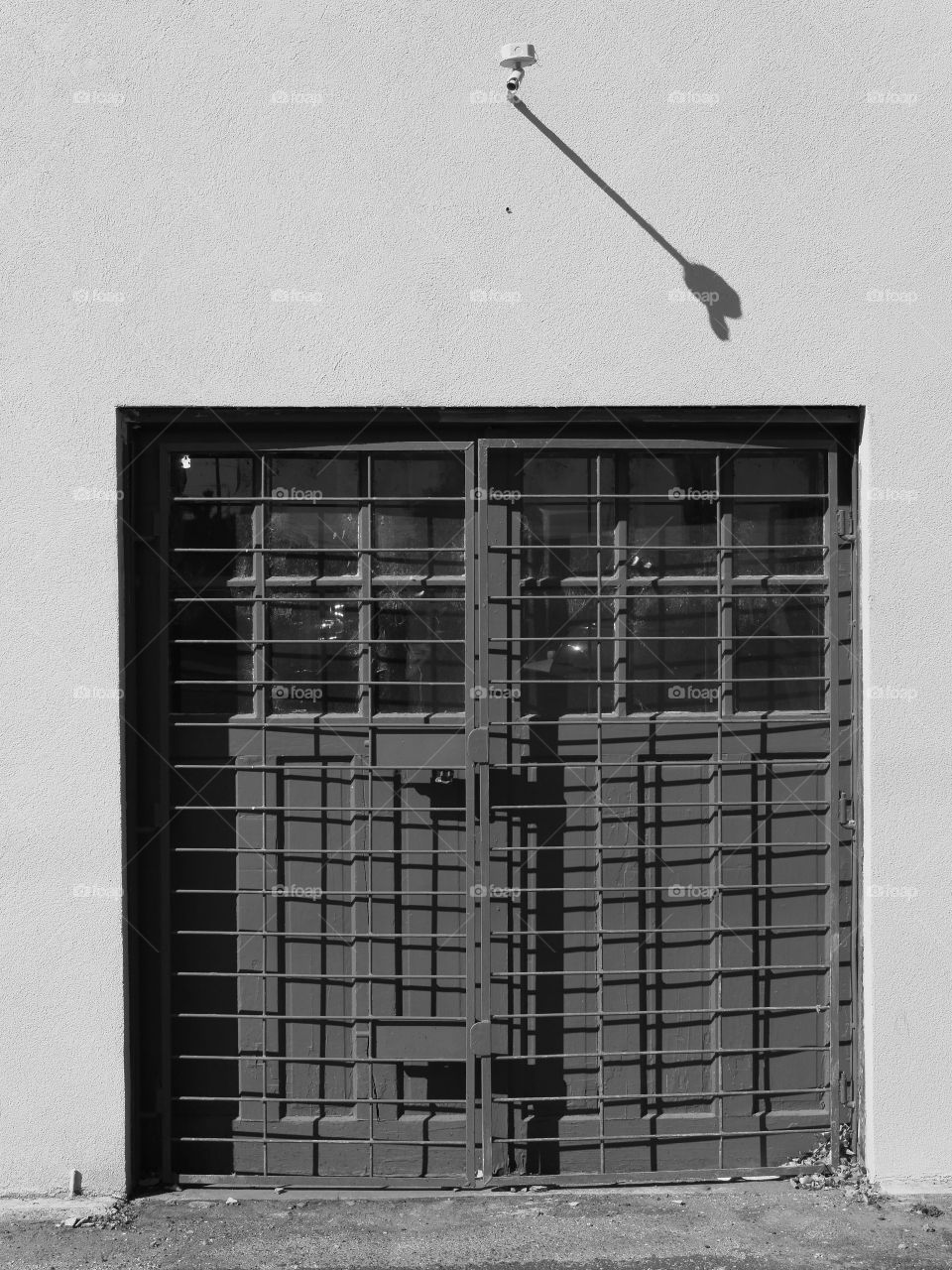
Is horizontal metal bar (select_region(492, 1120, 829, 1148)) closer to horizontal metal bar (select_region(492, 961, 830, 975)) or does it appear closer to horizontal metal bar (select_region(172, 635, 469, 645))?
horizontal metal bar (select_region(492, 961, 830, 975))

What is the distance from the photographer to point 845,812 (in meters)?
4.49

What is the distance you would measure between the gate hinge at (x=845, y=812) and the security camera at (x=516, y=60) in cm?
296

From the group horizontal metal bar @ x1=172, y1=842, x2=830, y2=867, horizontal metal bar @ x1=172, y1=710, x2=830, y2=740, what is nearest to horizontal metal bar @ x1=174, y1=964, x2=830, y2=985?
horizontal metal bar @ x1=172, y1=842, x2=830, y2=867

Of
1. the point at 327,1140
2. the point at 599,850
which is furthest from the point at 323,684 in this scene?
the point at 327,1140

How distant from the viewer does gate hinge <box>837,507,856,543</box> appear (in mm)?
4500

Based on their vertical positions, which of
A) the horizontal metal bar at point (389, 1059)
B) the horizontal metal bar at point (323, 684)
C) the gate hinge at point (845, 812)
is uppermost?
the horizontal metal bar at point (323, 684)

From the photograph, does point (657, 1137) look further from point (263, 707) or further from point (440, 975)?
point (263, 707)

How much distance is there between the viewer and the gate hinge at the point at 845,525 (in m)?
4.50

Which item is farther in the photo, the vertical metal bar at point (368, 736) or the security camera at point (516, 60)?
the vertical metal bar at point (368, 736)

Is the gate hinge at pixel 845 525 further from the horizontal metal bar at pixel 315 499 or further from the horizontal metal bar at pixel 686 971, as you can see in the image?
the horizontal metal bar at pixel 686 971

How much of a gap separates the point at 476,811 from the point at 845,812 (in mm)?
1457

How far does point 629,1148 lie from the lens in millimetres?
4465

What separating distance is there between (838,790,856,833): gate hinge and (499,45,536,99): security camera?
9.72ft

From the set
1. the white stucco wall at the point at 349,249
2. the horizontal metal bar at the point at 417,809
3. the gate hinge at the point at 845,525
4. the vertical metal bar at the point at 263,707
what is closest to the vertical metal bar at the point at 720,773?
the horizontal metal bar at the point at 417,809
